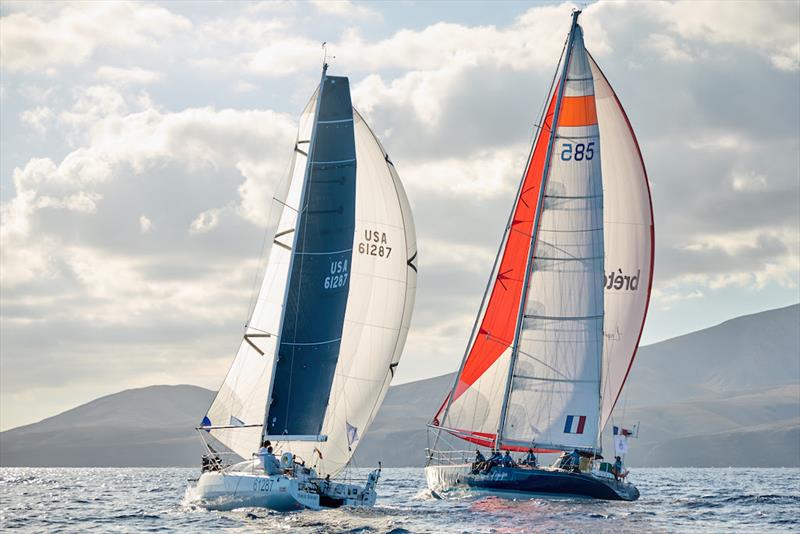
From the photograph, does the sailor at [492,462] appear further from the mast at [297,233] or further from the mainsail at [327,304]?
the mast at [297,233]

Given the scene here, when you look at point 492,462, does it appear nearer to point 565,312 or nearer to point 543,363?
point 543,363

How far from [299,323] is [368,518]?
7.41 m

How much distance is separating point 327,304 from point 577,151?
1380 centimetres

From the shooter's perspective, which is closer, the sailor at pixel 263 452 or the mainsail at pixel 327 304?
the sailor at pixel 263 452

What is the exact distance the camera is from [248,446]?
38.9m

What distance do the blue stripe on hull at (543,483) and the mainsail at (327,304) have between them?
239 inches

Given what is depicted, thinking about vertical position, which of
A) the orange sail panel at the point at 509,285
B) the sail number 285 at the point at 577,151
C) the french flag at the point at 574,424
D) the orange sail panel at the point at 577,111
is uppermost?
the orange sail panel at the point at 577,111

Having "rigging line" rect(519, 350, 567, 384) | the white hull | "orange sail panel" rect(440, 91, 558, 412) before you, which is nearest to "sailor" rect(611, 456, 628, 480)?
"rigging line" rect(519, 350, 567, 384)

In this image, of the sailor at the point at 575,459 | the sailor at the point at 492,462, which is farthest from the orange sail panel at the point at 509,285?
the sailor at the point at 575,459

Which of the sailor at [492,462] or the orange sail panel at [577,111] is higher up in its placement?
the orange sail panel at [577,111]

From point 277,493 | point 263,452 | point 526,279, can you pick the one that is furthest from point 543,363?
point 277,493

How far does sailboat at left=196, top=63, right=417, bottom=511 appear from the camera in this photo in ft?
126

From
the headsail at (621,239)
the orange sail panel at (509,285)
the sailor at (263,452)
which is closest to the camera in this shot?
the sailor at (263,452)

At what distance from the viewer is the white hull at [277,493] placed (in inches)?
1346
